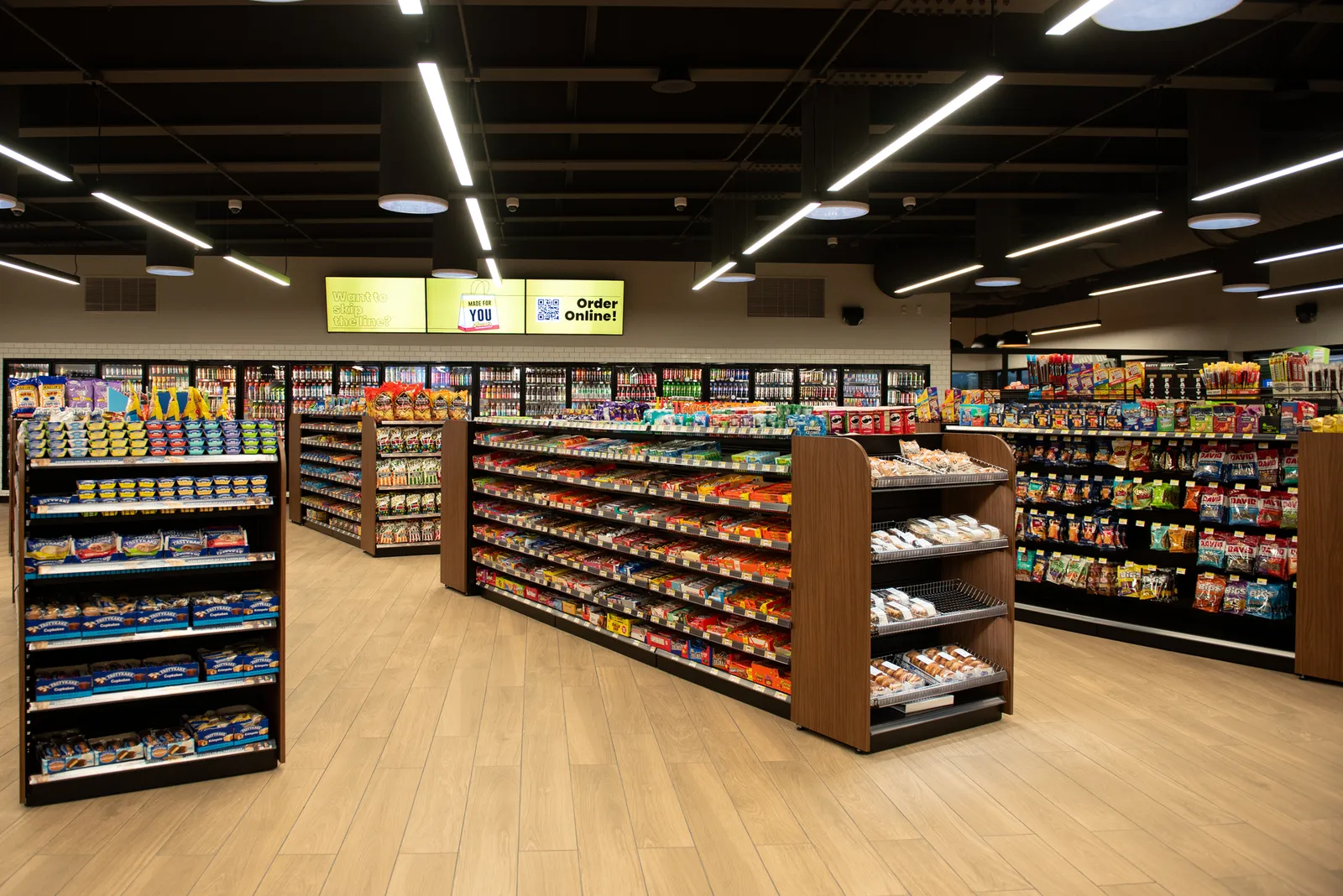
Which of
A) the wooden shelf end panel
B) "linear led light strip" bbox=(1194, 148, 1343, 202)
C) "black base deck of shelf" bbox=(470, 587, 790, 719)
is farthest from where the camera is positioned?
"linear led light strip" bbox=(1194, 148, 1343, 202)

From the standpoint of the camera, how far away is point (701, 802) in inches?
135

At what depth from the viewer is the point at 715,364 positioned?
13992 millimetres

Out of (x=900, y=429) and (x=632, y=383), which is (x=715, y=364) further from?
(x=900, y=429)

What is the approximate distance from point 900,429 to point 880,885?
268 cm

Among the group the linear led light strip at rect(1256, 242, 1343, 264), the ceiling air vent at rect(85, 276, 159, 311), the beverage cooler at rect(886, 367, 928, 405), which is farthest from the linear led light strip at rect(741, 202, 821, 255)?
the ceiling air vent at rect(85, 276, 159, 311)

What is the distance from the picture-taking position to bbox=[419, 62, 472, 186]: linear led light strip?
15.0ft

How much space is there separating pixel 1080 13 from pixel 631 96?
5089mm

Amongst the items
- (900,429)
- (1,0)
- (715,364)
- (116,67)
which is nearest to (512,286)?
(715,364)

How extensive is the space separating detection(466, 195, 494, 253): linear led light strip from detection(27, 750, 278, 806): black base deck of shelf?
5.47 m

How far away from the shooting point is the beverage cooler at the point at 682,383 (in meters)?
13.6

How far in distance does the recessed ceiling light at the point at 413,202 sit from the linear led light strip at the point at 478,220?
66 centimetres

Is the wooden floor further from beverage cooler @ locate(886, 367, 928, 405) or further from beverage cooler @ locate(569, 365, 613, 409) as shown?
beverage cooler @ locate(886, 367, 928, 405)

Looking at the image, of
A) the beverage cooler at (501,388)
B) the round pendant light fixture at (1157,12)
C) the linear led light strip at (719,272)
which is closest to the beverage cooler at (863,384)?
the linear led light strip at (719,272)

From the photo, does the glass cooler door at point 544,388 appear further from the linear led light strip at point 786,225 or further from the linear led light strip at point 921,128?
the linear led light strip at point 921,128
